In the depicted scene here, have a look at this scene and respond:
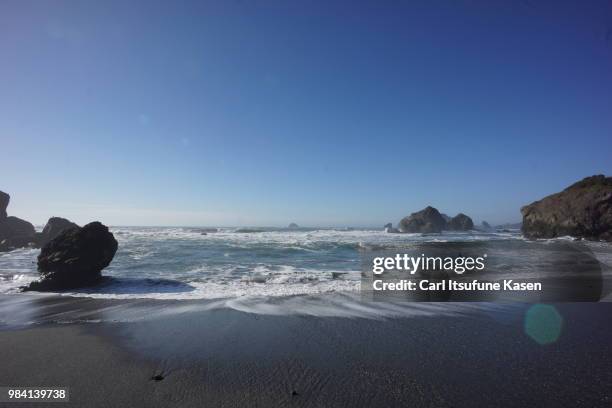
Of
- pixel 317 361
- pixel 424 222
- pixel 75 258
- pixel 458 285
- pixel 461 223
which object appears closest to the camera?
pixel 317 361

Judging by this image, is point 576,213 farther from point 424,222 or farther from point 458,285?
point 458,285

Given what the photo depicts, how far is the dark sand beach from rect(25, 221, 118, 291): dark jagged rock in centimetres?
601

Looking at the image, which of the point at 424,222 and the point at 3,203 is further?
the point at 424,222

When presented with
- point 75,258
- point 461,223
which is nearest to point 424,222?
point 461,223

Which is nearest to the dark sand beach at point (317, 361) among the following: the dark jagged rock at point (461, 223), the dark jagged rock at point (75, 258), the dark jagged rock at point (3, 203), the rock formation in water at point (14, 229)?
the dark jagged rock at point (75, 258)

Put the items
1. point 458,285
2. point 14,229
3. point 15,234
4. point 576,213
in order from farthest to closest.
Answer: point 14,229 < point 15,234 < point 576,213 < point 458,285

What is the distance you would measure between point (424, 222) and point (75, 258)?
74.7m

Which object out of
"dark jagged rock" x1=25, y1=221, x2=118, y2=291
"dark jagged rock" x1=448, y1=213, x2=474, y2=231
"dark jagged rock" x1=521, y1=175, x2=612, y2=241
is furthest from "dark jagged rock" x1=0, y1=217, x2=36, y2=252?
"dark jagged rock" x1=448, y1=213, x2=474, y2=231

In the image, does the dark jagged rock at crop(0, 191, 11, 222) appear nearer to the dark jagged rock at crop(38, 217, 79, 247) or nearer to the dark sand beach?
the dark jagged rock at crop(38, 217, 79, 247)

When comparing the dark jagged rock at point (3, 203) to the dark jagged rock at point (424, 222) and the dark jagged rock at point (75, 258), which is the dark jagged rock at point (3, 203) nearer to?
the dark jagged rock at point (75, 258)

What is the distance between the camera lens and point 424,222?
243 feet

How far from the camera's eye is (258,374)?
12.7 feet

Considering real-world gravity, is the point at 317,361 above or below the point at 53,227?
below

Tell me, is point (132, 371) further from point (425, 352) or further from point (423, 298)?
point (423, 298)
